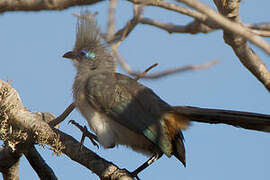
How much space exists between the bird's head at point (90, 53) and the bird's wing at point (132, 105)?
593mm

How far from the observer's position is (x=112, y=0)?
127 inches

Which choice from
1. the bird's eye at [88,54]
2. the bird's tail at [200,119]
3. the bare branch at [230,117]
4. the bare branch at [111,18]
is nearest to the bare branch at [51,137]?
the bird's tail at [200,119]

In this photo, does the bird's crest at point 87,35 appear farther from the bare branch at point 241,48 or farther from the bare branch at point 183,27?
the bare branch at point 241,48

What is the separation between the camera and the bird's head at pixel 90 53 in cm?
560

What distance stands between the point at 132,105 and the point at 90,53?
1294 mm

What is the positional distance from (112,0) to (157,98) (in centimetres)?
186

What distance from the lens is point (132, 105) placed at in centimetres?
474

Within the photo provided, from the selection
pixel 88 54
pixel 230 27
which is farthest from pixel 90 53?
pixel 230 27

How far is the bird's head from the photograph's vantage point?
18.4ft

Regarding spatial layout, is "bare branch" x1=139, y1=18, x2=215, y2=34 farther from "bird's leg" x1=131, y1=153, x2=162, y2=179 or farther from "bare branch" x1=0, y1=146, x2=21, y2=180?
"bare branch" x1=0, y1=146, x2=21, y2=180

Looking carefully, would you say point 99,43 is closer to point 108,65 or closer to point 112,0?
point 108,65

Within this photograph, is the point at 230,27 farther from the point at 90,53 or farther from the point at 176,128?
the point at 90,53

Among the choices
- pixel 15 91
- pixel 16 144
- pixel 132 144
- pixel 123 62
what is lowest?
pixel 132 144

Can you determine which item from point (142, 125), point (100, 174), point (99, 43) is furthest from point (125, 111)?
point (99, 43)
